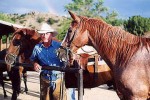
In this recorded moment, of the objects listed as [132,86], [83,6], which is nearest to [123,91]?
[132,86]

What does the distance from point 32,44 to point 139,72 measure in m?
3.90

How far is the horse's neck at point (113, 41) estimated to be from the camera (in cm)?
402

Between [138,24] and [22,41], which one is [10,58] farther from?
[138,24]

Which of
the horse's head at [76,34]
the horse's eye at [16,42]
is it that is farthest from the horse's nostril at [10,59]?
the horse's head at [76,34]

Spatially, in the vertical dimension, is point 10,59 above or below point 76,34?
below

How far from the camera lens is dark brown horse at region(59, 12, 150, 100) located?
377cm

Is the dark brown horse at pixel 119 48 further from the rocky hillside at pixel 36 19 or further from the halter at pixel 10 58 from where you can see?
the rocky hillside at pixel 36 19

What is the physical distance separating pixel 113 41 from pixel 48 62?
1509 mm

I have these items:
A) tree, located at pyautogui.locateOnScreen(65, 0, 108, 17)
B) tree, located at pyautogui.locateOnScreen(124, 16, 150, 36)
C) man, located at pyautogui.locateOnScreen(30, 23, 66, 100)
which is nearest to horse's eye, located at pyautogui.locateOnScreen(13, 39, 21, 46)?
man, located at pyautogui.locateOnScreen(30, 23, 66, 100)

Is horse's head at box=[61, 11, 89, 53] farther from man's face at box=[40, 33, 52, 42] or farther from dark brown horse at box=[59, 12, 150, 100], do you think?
man's face at box=[40, 33, 52, 42]

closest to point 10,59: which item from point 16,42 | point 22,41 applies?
point 16,42

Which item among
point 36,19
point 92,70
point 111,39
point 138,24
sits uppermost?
point 36,19

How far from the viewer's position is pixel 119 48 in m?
4.04

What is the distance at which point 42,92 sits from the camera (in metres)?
5.23
